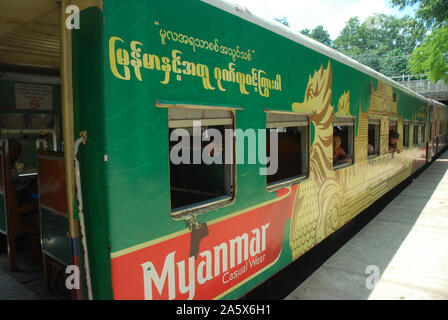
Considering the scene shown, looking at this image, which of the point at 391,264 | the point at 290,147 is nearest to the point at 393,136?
the point at 391,264

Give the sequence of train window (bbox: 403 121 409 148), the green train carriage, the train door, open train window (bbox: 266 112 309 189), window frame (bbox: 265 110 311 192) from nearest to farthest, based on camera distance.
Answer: the green train carriage
the train door
open train window (bbox: 266 112 309 189)
window frame (bbox: 265 110 311 192)
train window (bbox: 403 121 409 148)

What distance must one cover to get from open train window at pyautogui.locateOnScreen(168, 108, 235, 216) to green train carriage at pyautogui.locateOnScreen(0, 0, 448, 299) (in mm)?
13

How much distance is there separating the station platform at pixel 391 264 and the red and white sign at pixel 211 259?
34.9 inches

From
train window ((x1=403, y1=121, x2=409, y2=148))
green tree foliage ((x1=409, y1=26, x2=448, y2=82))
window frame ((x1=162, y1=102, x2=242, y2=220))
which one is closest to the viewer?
window frame ((x1=162, y1=102, x2=242, y2=220))

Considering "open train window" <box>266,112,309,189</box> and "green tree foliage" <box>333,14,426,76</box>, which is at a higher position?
"green tree foliage" <box>333,14,426,76</box>

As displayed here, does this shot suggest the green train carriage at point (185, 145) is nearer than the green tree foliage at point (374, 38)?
Yes

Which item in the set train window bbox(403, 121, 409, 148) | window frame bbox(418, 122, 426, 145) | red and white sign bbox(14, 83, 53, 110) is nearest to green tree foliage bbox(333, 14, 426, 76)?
window frame bbox(418, 122, 426, 145)

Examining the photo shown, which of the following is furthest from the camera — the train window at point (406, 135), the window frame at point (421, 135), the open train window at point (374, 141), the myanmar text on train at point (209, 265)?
the window frame at point (421, 135)

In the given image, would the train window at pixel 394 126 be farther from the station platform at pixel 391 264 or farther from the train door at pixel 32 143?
the train door at pixel 32 143

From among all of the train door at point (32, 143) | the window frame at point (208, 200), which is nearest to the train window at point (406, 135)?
the window frame at point (208, 200)

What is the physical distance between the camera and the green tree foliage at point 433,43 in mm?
13688

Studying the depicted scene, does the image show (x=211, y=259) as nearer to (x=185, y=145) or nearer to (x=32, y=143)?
(x=185, y=145)

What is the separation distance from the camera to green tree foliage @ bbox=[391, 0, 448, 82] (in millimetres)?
13688

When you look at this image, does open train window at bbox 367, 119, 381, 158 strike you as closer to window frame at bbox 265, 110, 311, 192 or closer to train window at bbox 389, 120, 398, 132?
train window at bbox 389, 120, 398, 132
